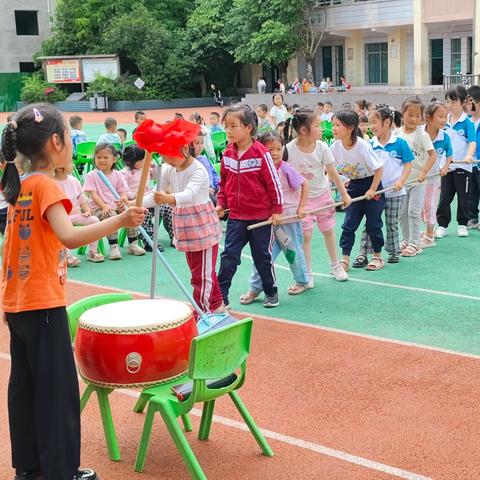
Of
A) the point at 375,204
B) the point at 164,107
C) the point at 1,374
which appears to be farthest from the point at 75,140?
the point at 164,107

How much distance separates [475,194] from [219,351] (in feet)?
22.5

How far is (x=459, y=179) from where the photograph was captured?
9.50 metres

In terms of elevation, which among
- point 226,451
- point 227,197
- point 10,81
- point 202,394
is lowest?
point 226,451

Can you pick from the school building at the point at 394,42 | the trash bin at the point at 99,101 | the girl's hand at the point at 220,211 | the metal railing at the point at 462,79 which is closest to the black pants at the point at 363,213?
the girl's hand at the point at 220,211

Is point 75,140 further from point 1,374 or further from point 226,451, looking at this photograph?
point 226,451

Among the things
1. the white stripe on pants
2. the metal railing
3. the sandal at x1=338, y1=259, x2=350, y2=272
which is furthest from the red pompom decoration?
the metal railing

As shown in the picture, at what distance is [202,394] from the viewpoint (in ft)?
12.4

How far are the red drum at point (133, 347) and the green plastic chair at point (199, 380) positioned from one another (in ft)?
0.38

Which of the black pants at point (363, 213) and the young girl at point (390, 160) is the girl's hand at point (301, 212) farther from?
the young girl at point (390, 160)

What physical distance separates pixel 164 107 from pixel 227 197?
38026mm

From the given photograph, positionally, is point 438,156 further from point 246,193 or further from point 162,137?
point 162,137

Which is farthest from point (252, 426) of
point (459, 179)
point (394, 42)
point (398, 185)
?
point (394, 42)

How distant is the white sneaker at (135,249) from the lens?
948 centimetres

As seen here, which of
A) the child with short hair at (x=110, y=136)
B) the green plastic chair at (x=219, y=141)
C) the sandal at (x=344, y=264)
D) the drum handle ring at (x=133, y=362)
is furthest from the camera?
the green plastic chair at (x=219, y=141)
